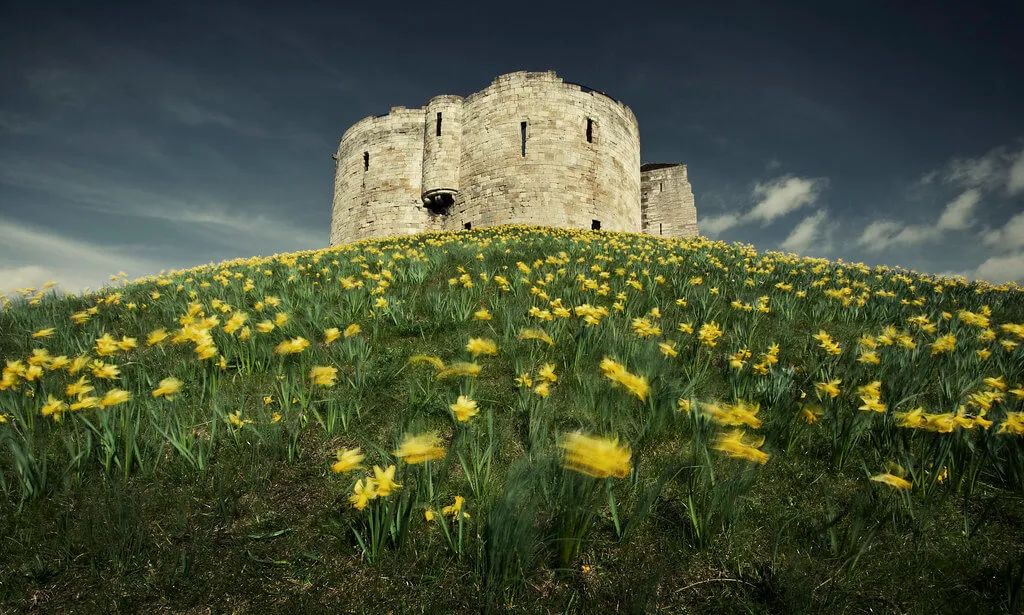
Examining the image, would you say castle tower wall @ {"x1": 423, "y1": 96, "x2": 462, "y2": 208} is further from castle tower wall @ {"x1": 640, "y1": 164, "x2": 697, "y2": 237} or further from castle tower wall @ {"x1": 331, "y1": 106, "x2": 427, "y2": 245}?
castle tower wall @ {"x1": 640, "y1": 164, "x2": 697, "y2": 237}

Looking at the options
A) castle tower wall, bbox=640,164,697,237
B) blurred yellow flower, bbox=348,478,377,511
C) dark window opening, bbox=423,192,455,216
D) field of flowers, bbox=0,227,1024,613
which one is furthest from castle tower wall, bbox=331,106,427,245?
blurred yellow flower, bbox=348,478,377,511

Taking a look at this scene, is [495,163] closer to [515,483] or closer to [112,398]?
[112,398]

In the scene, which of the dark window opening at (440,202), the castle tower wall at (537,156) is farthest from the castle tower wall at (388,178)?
the castle tower wall at (537,156)

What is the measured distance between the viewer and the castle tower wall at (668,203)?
1133 inches

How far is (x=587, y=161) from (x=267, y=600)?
71.4 ft

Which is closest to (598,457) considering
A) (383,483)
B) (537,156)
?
(383,483)

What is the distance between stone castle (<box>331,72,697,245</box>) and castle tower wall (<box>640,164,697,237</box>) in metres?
5.31

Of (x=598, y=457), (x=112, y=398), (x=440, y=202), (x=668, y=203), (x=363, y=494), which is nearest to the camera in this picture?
(x=598, y=457)

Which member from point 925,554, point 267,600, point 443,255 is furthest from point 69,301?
point 925,554

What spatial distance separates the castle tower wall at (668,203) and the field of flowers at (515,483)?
90.8 feet

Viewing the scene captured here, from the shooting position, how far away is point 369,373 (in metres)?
2.78

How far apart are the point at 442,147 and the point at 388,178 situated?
372 centimetres

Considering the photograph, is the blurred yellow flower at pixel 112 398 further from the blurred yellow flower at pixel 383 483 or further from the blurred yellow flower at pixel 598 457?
the blurred yellow flower at pixel 598 457

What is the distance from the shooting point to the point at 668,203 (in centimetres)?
2938
